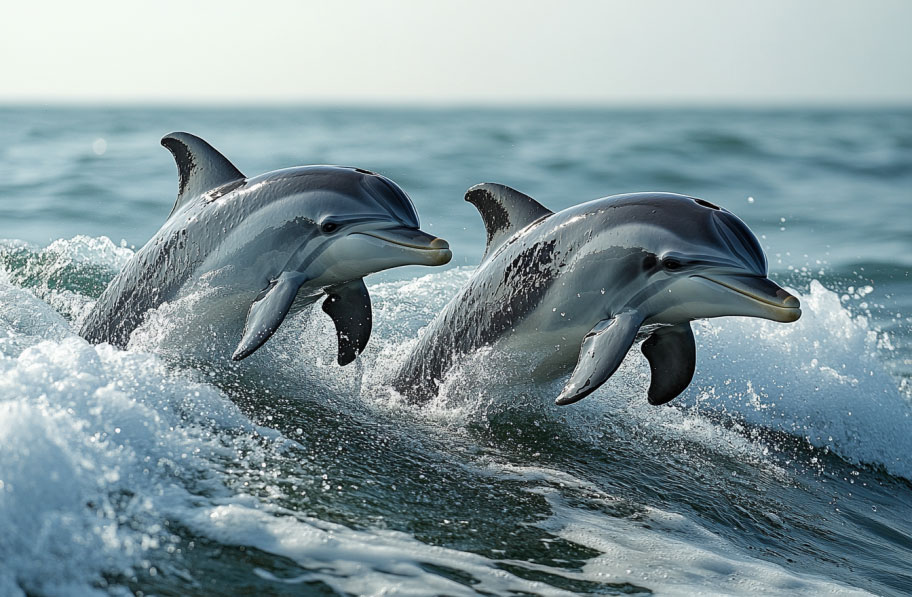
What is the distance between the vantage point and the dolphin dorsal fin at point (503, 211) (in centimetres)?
582

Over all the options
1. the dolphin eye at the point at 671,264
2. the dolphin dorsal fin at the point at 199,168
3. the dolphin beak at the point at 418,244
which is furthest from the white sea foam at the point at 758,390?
the dolphin dorsal fin at the point at 199,168

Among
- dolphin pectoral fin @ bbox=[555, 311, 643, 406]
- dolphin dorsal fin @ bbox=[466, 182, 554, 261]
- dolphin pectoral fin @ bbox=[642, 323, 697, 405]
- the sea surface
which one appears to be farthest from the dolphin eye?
the sea surface

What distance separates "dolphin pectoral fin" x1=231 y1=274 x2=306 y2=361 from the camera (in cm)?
524

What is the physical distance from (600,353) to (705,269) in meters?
0.65

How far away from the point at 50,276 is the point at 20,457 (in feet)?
17.6

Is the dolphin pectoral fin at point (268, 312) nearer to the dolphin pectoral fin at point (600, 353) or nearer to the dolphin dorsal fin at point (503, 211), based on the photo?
the dolphin dorsal fin at point (503, 211)

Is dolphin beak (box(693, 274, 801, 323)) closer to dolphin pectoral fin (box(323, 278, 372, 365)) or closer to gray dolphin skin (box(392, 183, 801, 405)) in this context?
gray dolphin skin (box(392, 183, 801, 405))

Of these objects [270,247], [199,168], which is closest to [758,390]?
[270,247]

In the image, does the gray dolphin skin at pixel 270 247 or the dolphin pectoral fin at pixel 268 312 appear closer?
the dolphin pectoral fin at pixel 268 312

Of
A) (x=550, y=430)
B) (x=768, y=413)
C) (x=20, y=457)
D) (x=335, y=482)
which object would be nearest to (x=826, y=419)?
(x=768, y=413)

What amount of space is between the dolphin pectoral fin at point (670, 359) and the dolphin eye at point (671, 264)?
0.48m

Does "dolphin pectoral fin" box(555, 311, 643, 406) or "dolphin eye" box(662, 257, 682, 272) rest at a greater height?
"dolphin eye" box(662, 257, 682, 272)

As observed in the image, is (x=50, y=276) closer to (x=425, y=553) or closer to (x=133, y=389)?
(x=133, y=389)

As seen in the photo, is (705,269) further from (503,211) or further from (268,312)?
(268,312)
